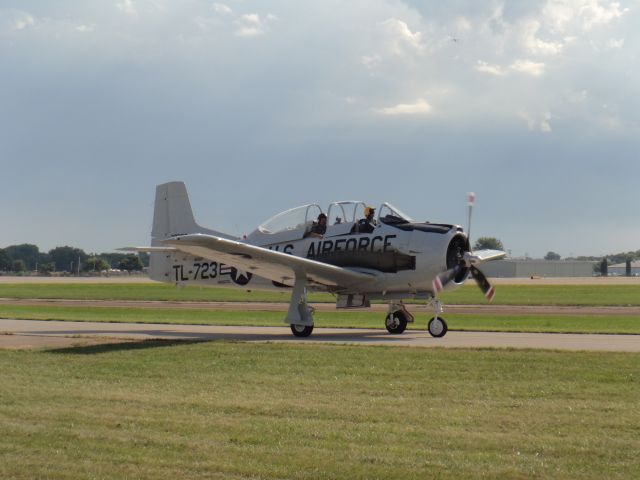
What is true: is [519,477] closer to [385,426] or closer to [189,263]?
[385,426]

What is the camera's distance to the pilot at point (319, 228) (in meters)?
25.2

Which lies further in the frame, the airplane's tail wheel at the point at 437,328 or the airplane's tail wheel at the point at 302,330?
the airplane's tail wheel at the point at 302,330

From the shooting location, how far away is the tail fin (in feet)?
95.1

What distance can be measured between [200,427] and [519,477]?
378cm

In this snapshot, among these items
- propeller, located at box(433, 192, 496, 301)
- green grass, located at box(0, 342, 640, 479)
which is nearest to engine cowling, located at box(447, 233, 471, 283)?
propeller, located at box(433, 192, 496, 301)

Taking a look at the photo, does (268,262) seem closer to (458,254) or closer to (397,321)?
(397,321)

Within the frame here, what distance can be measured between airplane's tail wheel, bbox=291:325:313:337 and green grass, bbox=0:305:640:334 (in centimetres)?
556

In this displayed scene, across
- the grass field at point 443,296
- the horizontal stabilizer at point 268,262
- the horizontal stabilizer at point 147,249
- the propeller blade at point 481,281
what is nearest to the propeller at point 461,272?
the propeller blade at point 481,281

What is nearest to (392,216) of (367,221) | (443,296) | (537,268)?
(367,221)

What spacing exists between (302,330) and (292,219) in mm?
4149

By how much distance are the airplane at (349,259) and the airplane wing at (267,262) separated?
2 centimetres

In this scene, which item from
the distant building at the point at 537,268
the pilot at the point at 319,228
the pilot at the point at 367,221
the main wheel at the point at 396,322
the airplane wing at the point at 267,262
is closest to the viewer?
the airplane wing at the point at 267,262

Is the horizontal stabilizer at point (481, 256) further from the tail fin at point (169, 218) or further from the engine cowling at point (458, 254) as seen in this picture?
the tail fin at point (169, 218)

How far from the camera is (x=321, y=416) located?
10.4 m
